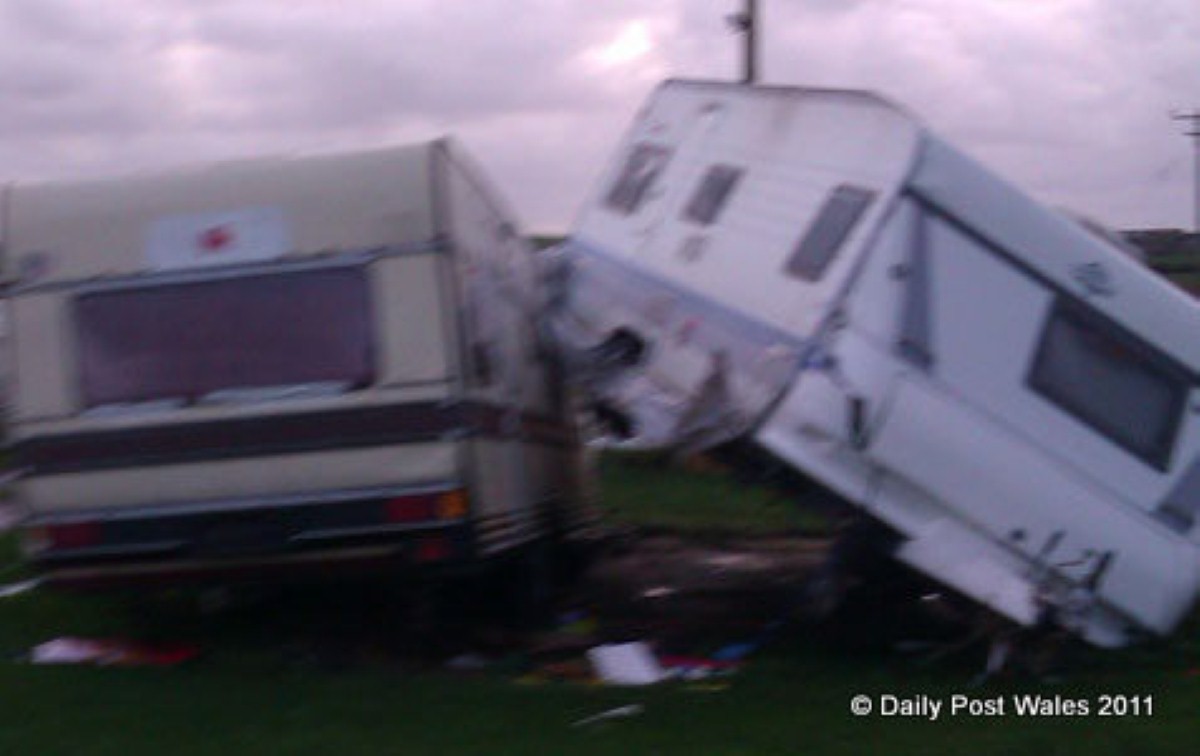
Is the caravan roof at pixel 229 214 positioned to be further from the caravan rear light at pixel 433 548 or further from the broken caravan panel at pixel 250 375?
the caravan rear light at pixel 433 548

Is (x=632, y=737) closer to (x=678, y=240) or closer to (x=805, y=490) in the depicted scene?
(x=805, y=490)

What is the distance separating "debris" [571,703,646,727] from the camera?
28.0 feet

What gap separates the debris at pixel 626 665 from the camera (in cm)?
964

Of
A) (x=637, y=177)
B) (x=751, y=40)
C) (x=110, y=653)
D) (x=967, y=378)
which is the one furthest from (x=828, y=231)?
(x=751, y=40)

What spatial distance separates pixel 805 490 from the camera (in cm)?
947

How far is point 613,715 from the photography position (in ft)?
28.4

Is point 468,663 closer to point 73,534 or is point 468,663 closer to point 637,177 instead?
point 73,534

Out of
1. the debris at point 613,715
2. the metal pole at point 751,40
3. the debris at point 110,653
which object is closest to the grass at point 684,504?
the metal pole at point 751,40

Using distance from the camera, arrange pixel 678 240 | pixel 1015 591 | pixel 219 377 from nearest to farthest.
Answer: pixel 1015 591, pixel 219 377, pixel 678 240

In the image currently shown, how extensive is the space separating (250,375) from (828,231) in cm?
315

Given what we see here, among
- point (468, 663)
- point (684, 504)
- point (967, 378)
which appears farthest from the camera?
point (684, 504)

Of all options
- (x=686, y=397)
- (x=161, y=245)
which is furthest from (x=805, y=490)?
(x=161, y=245)

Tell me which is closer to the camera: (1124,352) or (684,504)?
(1124,352)

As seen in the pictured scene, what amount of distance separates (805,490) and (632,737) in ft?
6.09
